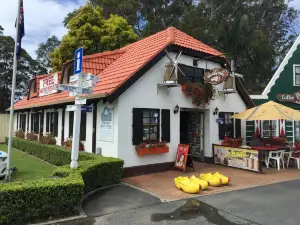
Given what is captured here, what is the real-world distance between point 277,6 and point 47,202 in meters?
34.6

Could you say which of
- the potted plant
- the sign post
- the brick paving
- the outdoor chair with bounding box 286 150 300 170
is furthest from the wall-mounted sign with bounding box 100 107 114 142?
the outdoor chair with bounding box 286 150 300 170

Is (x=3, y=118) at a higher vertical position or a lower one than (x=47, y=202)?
higher

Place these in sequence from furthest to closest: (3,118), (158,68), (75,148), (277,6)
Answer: (277,6) < (3,118) < (158,68) < (75,148)

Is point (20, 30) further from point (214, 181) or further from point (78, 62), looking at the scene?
point (214, 181)

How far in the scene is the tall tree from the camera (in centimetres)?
2520

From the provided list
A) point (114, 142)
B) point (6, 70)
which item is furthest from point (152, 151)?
point (6, 70)

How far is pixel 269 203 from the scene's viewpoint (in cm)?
670

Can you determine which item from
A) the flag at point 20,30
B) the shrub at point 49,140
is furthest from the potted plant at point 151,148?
the shrub at point 49,140

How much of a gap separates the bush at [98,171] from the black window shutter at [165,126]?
247cm

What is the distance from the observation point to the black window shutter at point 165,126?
34.3ft

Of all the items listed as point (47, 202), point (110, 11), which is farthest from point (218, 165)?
point (110, 11)

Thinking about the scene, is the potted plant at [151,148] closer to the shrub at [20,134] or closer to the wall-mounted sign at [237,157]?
the wall-mounted sign at [237,157]

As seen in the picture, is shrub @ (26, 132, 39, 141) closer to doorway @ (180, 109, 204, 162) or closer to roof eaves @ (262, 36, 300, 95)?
doorway @ (180, 109, 204, 162)

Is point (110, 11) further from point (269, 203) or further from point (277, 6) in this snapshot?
point (269, 203)
